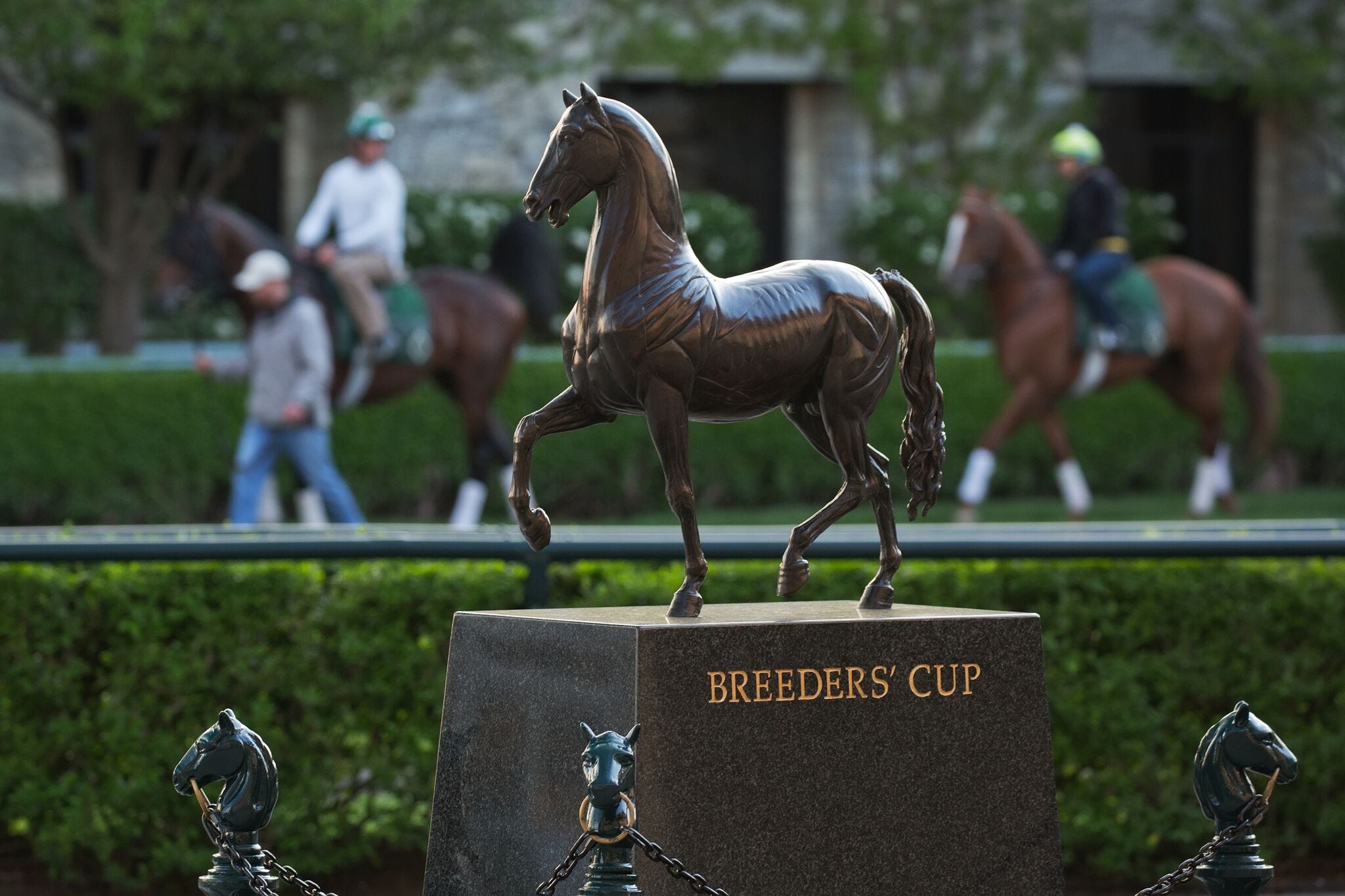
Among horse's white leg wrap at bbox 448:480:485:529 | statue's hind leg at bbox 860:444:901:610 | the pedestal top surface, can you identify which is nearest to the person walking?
horse's white leg wrap at bbox 448:480:485:529

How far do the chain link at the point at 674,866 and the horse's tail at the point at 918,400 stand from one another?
1185mm

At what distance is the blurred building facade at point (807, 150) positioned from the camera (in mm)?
21000

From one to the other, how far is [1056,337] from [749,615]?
1031 centimetres

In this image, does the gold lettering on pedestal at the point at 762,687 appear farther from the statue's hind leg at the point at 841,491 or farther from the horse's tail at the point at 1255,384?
the horse's tail at the point at 1255,384

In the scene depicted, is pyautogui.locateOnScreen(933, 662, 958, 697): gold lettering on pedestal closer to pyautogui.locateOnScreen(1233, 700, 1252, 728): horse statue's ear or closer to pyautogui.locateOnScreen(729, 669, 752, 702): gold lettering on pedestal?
pyautogui.locateOnScreen(729, 669, 752, 702): gold lettering on pedestal

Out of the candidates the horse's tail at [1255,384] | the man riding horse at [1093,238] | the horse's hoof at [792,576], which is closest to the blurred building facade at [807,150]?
the man riding horse at [1093,238]

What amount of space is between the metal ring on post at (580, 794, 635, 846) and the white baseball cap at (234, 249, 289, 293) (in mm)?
8619

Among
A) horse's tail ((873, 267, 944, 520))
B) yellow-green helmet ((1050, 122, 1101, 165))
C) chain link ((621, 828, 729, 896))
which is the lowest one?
chain link ((621, 828, 729, 896))

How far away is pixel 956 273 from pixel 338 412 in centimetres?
502

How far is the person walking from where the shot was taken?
1147cm

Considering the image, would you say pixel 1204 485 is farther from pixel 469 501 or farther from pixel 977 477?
pixel 469 501

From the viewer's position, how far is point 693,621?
411 centimetres

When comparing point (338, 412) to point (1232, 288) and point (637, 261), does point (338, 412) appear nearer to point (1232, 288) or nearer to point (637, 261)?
point (1232, 288)

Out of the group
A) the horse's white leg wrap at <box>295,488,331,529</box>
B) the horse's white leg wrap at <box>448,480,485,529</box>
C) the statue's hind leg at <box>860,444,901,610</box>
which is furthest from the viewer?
the horse's white leg wrap at <box>448,480,485,529</box>
